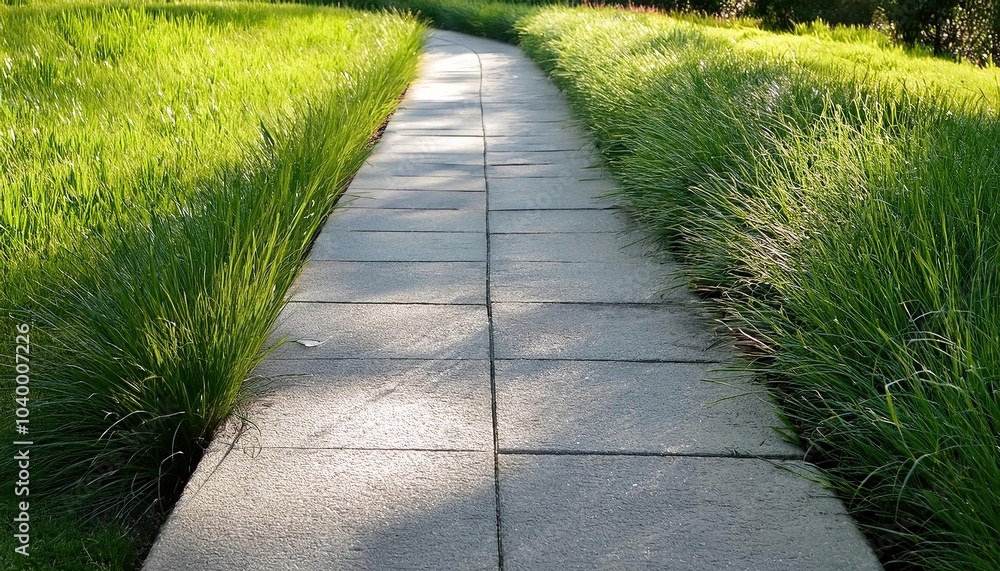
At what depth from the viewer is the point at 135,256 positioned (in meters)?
2.79

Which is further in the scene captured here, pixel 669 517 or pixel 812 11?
pixel 812 11

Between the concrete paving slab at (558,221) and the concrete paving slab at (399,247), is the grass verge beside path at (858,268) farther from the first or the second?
the concrete paving slab at (399,247)

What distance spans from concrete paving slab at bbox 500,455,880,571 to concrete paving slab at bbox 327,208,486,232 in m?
2.47

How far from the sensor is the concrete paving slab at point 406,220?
4.78 metres

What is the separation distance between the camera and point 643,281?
3.96 meters

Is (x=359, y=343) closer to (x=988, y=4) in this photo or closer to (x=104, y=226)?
(x=104, y=226)

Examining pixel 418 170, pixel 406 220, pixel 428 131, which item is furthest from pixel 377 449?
pixel 428 131

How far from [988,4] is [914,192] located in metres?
10.1

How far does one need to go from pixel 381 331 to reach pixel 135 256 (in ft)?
3.27

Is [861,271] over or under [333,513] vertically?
over

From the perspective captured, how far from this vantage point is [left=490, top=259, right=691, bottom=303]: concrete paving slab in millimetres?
3771

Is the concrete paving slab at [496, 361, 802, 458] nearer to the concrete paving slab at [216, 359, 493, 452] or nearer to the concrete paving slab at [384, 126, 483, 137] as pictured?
the concrete paving slab at [216, 359, 493, 452]

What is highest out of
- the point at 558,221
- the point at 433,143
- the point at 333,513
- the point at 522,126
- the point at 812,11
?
the point at 812,11

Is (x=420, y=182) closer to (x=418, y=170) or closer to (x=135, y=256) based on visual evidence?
(x=418, y=170)
